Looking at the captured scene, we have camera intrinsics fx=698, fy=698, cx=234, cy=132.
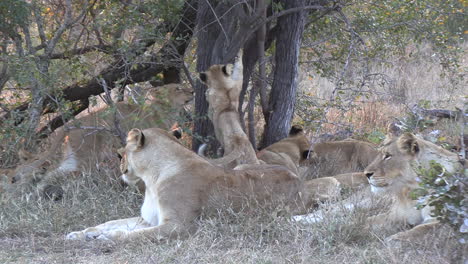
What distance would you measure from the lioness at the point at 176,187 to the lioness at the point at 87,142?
4.25 ft

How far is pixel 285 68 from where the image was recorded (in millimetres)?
7152

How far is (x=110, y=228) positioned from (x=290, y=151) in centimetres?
Answer: 230

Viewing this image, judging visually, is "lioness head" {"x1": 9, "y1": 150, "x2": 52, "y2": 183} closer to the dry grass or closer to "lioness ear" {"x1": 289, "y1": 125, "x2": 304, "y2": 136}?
→ the dry grass

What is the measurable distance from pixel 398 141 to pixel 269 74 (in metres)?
3.32

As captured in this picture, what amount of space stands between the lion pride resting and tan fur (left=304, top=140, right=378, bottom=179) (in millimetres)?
1751

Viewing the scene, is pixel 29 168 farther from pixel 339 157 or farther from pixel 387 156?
pixel 387 156

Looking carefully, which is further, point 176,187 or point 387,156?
point 387,156

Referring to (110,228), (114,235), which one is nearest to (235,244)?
(114,235)

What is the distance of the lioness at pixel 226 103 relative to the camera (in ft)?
20.2

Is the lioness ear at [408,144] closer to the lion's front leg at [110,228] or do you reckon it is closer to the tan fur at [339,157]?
the lion's front leg at [110,228]

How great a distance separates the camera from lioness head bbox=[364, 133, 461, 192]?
4.76m

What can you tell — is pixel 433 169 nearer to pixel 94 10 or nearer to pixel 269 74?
pixel 269 74

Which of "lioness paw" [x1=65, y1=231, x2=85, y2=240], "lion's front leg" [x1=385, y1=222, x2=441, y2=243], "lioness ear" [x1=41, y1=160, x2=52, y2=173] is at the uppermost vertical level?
"lion's front leg" [x1=385, y1=222, x2=441, y2=243]

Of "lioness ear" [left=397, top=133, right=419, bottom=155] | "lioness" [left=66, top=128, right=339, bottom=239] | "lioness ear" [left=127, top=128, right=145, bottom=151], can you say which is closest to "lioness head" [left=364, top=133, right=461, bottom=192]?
"lioness ear" [left=397, top=133, right=419, bottom=155]
